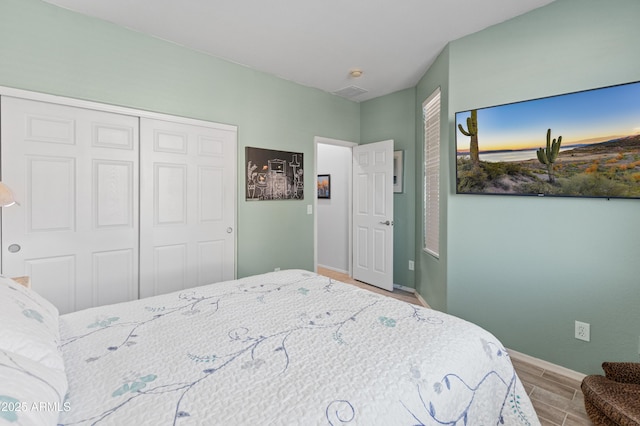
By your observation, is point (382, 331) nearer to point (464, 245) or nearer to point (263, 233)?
point (464, 245)

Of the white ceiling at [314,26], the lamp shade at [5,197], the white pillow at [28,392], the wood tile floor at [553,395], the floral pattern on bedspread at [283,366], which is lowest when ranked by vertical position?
the wood tile floor at [553,395]

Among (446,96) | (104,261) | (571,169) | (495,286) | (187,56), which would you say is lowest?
(495,286)

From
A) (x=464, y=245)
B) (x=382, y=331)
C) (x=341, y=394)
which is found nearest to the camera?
(x=341, y=394)

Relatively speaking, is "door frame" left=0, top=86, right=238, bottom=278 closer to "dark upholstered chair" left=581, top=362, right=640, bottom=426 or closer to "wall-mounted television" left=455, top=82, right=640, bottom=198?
"wall-mounted television" left=455, top=82, right=640, bottom=198

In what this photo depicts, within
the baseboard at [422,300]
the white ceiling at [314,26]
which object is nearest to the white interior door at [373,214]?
the baseboard at [422,300]

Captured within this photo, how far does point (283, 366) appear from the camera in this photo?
3.44 feet

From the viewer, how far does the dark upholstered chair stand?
4.10 ft

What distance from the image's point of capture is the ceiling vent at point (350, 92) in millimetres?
3939

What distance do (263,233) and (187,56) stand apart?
1.95 metres

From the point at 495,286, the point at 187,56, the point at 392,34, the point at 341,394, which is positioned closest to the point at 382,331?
the point at 341,394

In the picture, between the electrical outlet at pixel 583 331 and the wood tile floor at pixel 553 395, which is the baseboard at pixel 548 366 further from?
the electrical outlet at pixel 583 331

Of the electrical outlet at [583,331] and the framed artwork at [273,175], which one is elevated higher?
the framed artwork at [273,175]

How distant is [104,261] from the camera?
8.20 ft

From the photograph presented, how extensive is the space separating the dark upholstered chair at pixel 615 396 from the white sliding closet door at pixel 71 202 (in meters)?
3.15
